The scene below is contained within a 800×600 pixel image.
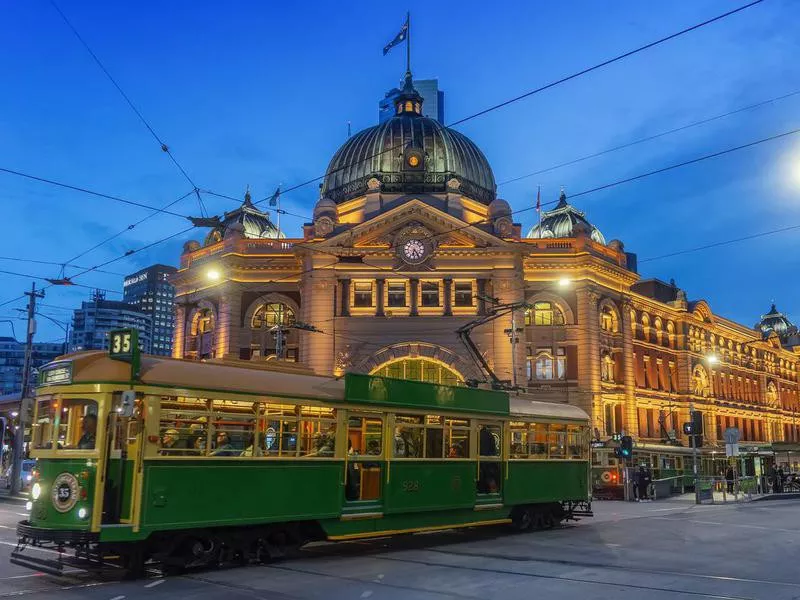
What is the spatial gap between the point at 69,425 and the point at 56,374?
101 centimetres

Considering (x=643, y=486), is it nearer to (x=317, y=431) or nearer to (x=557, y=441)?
(x=557, y=441)

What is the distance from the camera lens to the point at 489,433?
19.8 meters

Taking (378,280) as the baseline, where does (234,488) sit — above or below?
below

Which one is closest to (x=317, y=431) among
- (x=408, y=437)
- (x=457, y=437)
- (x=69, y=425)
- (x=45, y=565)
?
(x=408, y=437)

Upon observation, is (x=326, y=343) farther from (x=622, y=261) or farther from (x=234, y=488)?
(x=234, y=488)

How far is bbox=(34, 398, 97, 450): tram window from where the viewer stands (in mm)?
13180

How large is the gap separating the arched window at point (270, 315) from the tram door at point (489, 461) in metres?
33.8

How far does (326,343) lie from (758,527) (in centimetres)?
2971

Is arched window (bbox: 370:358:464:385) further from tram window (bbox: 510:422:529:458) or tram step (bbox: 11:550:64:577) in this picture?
tram step (bbox: 11:550:64:577)

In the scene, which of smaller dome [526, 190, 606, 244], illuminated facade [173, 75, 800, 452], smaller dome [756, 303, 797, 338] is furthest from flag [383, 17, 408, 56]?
smaller dome [756, 303, 797, 338]

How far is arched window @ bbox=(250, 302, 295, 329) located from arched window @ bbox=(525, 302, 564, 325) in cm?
1565

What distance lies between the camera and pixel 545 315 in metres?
53.5

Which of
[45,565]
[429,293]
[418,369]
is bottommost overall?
[45,565]

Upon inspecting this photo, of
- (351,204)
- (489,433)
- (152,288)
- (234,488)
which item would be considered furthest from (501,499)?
(152,288)
